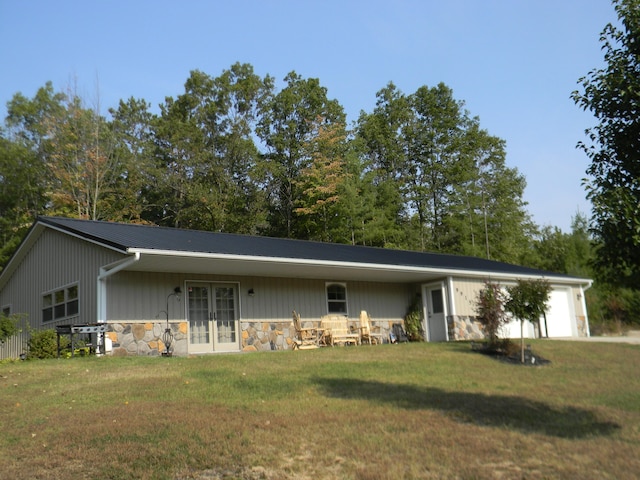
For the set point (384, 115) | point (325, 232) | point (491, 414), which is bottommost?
point (491, 414)

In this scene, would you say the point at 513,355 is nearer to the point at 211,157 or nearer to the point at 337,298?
the point at 337,298

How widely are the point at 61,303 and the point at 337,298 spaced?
7.78 m

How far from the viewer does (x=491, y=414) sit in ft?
23.3

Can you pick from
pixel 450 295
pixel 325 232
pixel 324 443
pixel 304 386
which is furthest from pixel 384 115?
pixel 324 443

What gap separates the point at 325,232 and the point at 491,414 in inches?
960

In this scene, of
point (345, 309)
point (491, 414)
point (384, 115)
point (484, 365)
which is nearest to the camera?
point (491, 414)

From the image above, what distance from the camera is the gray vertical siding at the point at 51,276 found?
44.9ft

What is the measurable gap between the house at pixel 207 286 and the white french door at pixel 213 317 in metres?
0.03

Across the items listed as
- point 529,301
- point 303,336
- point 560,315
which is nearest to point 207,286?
point 303,336

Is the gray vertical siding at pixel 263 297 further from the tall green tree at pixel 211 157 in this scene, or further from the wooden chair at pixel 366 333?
the tall green tree at pixel 211 157

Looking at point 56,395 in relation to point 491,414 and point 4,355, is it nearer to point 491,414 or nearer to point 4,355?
point 491,414

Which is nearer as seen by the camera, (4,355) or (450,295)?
(4,355)

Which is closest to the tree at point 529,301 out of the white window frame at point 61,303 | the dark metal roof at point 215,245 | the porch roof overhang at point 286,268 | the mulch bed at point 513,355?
the mulch bed at point 513,355

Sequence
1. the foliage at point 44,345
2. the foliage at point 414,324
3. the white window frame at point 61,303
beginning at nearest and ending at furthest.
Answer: the foliage at point 44,345 < the white window frame at point 61,303 < the foliage at point 414,324
